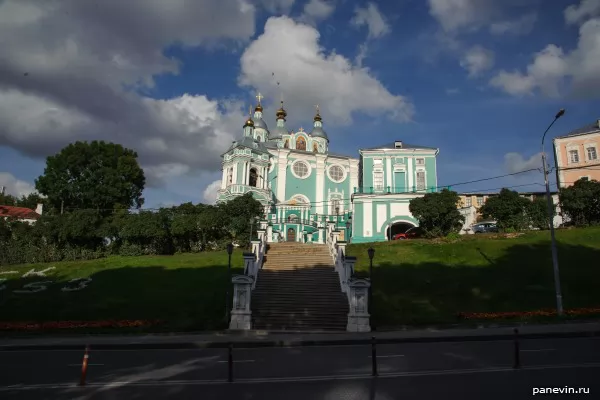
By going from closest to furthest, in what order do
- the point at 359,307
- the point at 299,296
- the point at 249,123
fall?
1. the point at 359,307
2. the point at 299,296
3. the point at 249,123

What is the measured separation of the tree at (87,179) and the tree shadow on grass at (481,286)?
112ft

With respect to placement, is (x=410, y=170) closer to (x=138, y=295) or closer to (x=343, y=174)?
(x=343, y=174)

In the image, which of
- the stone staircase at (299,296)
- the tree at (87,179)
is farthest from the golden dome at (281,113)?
the stone staircase at (299,296)

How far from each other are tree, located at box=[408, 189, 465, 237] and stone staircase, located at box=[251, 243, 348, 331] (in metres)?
12.4

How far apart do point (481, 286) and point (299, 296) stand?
990 centimetres

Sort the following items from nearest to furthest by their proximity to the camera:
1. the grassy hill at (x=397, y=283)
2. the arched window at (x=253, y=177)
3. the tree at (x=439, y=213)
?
the grassy hill at (x=397, y=283) → the tree at (x=439, y=213) → the arched window at (x=253, y=177)

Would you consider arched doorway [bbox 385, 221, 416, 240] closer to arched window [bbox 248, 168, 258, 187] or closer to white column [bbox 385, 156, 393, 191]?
white column [bbox 385, 156, 393, 191]

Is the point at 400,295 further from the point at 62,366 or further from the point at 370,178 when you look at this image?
the point at 370,178

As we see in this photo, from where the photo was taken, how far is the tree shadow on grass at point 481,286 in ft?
65.1

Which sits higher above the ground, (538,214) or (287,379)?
(538,214)

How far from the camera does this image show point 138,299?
2245 centimetres

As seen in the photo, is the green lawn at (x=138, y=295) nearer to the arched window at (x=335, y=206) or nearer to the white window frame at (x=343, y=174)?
the arched window at (x=335, y=206)

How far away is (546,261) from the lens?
25.5m

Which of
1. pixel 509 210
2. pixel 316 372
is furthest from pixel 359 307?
pixel 509 210
